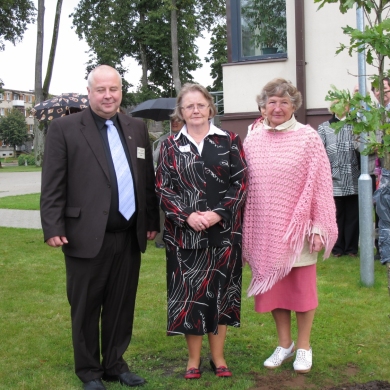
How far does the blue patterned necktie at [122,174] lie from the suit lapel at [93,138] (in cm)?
9

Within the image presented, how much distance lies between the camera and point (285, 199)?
13.4 feet

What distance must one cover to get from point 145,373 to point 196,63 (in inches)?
1606

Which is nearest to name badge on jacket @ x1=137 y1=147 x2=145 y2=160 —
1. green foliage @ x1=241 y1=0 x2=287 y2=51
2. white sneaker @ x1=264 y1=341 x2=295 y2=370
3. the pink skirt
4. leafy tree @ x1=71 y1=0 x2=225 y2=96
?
the pink skirt

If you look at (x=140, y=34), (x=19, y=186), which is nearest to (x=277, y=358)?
(x=19, y=186)

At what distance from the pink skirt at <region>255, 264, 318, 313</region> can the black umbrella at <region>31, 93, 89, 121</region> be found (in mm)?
6882

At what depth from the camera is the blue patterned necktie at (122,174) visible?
397 cm

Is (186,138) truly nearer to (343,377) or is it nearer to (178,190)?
(178,190)

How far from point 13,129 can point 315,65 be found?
78588 millimetres

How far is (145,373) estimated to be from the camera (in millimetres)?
4387

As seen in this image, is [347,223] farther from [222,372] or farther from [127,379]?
[127,379]

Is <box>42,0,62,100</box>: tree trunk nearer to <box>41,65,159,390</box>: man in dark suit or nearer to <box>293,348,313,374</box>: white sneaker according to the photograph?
<box>41,65,159,390</box>: man in dark suit

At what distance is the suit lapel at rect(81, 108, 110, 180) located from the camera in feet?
12.8

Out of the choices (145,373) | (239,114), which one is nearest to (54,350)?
(145,373)

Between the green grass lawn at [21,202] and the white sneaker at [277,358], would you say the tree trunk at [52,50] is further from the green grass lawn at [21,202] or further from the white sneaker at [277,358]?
the white sneaker at [277,358]
